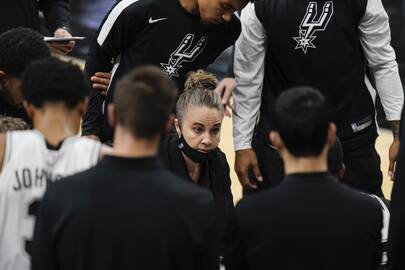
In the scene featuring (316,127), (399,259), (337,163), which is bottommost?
(399,259)

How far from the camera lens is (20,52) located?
3.46m

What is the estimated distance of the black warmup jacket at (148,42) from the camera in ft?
13.6

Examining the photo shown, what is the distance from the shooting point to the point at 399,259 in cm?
324

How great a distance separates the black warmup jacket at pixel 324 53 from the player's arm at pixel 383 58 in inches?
1.8

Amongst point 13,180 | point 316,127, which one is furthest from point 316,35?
point 13,180

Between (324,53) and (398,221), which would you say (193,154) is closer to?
(324,53)

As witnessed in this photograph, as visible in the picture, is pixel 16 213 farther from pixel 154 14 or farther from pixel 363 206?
pixel 154 14

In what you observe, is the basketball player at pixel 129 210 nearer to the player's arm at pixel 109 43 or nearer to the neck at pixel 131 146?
the neck at pixel 131 146

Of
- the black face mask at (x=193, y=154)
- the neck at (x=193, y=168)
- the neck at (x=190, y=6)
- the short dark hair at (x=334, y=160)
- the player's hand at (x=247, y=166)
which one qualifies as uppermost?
the neck at (x=190, y=6)

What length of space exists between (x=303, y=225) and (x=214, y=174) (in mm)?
1572

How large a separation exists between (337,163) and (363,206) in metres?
0.72

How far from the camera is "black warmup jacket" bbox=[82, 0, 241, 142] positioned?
4.14 metres

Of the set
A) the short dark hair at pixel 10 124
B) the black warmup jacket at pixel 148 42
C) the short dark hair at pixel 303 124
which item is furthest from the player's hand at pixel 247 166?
the short dark hair at pixel 303 124

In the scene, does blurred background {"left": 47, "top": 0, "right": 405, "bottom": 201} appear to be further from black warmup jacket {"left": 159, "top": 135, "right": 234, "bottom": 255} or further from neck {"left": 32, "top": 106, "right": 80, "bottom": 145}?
Answer: neck {"left": 32, "top": 106, "right": 80, "bottom": 145}
